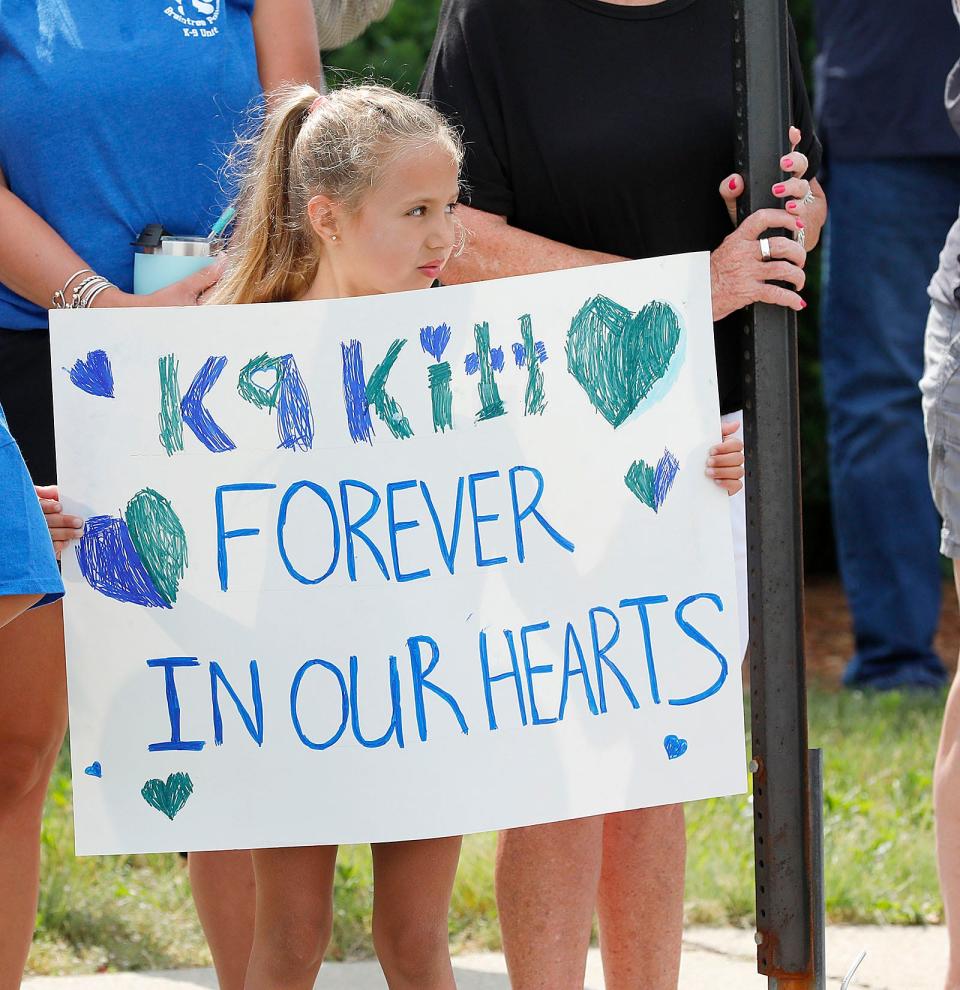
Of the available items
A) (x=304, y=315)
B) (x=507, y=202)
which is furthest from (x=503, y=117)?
(x=304, y=315)

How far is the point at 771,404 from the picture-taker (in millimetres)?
2434

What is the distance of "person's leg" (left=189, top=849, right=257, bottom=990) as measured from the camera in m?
2.84

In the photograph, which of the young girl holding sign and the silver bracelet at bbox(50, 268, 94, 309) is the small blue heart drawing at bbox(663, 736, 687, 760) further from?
the silver bracelet at bbox(50, 268, 94, 309)

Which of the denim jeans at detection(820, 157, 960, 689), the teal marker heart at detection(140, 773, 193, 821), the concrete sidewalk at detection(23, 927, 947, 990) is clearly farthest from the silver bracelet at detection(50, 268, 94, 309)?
the denim jeans at detection(820, 157, 960, 689)

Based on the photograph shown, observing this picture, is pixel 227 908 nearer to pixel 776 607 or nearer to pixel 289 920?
pixel 289 920

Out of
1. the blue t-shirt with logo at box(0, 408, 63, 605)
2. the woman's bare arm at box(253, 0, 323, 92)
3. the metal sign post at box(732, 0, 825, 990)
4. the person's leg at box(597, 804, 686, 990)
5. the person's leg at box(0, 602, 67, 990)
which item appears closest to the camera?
the blue t-shirt with logo at box(0, 408, 63, 605)

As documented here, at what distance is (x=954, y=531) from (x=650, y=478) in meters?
0.69

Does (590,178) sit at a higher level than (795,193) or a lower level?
higher

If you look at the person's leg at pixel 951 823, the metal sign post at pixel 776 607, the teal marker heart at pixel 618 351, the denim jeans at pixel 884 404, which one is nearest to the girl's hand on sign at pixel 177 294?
the teal marker heart at pixel 618 351

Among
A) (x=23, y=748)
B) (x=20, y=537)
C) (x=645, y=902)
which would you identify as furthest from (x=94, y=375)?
(x=645, y=902)

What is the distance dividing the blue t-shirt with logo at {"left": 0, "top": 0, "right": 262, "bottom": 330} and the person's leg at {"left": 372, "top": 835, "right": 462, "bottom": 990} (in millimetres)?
1068

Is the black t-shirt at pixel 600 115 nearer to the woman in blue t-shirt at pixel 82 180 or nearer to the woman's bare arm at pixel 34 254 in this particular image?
the woman in blue t-shirt at pixel 82 180

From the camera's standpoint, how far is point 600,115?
8.90ft

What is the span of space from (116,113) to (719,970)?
199 centimetres
